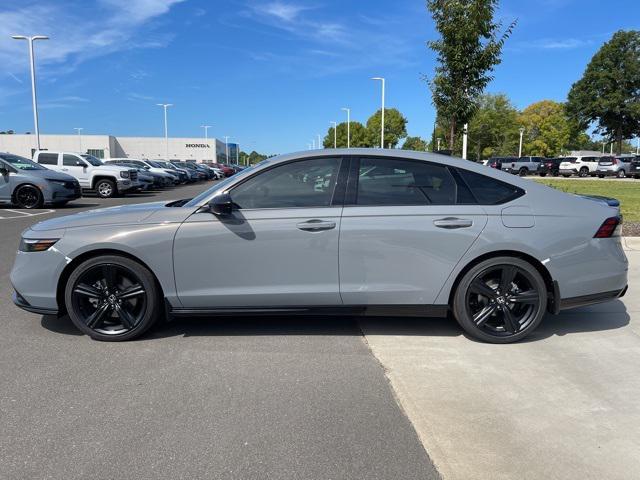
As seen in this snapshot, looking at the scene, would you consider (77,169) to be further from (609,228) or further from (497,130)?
(497,130)

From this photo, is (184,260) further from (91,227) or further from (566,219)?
(566,219)

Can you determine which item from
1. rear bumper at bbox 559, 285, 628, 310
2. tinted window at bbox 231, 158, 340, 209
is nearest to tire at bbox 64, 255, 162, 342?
tinted window at bbox 231, 158, 340, 209

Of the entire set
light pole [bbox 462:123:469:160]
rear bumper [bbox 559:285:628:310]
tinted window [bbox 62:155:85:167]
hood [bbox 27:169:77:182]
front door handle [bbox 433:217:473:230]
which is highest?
light pole [bbox 462:123:469:160]

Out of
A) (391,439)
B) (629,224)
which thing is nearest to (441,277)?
(391,439)

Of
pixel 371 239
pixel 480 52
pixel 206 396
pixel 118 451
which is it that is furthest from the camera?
pixel 480 52

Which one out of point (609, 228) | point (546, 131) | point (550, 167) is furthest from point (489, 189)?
point (546, 131)

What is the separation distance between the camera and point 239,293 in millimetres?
4102

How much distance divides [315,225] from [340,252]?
0.97ft

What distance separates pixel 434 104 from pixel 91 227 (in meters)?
9.71

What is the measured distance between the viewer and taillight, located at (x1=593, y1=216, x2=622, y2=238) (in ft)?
13.7

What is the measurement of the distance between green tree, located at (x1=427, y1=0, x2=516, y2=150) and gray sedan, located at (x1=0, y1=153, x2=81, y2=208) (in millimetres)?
10688

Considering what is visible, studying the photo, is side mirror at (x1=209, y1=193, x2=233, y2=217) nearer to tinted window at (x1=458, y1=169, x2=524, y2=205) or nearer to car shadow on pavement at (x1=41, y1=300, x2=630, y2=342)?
car shadow on pavement at (x1=41, y1=300, x2=630, y2=342)

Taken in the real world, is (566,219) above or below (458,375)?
above

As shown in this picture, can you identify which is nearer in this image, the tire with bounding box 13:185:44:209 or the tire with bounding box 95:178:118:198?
the tire with bounding box 13:185:44:209
